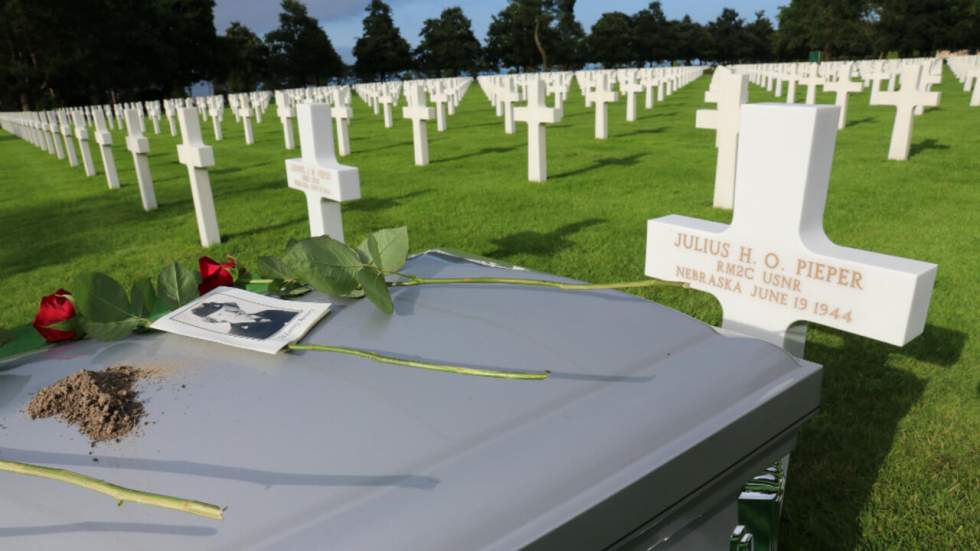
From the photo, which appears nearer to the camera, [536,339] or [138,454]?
[138,454]

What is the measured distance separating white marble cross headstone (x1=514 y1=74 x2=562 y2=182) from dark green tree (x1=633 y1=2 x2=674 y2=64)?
71928 mm

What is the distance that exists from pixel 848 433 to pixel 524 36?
7011cm

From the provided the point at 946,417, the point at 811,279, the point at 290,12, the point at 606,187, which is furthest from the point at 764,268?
the point at 290,12

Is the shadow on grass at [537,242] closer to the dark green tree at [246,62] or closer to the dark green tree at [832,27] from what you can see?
the dark green tree at [246,62]

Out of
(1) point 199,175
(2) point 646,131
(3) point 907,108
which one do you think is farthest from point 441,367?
(2) point 646,131

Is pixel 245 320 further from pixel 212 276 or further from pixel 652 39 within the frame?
pixel 652 39

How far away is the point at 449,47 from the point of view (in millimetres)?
69500

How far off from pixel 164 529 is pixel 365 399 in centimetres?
32

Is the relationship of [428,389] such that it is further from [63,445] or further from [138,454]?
[63,445]

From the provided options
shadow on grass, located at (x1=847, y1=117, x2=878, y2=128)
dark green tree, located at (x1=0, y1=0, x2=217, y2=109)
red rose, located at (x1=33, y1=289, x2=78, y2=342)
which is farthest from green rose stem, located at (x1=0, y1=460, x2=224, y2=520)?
dark green tree, located at (x1=0, y1=0, x2=217, y2=109)

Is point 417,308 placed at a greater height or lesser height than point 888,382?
greater

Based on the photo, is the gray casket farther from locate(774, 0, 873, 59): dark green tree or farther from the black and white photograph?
locate(774, 0, 873, 59): dark green tree

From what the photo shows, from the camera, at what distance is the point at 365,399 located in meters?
0.97

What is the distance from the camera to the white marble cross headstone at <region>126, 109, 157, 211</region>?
674 cm
